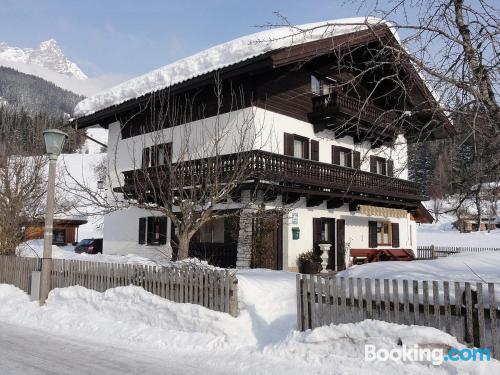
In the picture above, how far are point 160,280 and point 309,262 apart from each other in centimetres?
885

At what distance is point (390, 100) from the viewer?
952 inches

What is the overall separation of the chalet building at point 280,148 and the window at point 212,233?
44 millimetres

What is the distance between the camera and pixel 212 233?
1828cm

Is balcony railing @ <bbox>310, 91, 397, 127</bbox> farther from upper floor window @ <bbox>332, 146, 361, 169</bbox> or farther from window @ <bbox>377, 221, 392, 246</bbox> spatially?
window @ <bbox>377, 221, 392, 246</bbox>

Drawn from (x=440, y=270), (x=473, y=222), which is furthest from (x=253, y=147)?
(x=473, y=222)

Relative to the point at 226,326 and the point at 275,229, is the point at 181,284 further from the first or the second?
the point at 275,229

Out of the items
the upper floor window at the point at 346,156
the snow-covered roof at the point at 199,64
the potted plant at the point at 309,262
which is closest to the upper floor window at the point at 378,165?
the upper floor window at the point at 346,156

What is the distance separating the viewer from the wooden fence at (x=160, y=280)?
859 cm

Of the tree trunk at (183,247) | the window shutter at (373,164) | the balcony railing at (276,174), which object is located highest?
the window shutter at (373,164)

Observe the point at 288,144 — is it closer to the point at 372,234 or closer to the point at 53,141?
the point at 372,234

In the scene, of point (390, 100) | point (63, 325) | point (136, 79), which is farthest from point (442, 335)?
point (390, 100)

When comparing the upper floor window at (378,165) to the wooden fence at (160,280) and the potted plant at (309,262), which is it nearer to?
the potted plant at (309,262)

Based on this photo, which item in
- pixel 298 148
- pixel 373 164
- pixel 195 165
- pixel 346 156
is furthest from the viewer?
pixel 373 164

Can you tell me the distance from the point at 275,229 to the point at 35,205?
8856 millimetres
